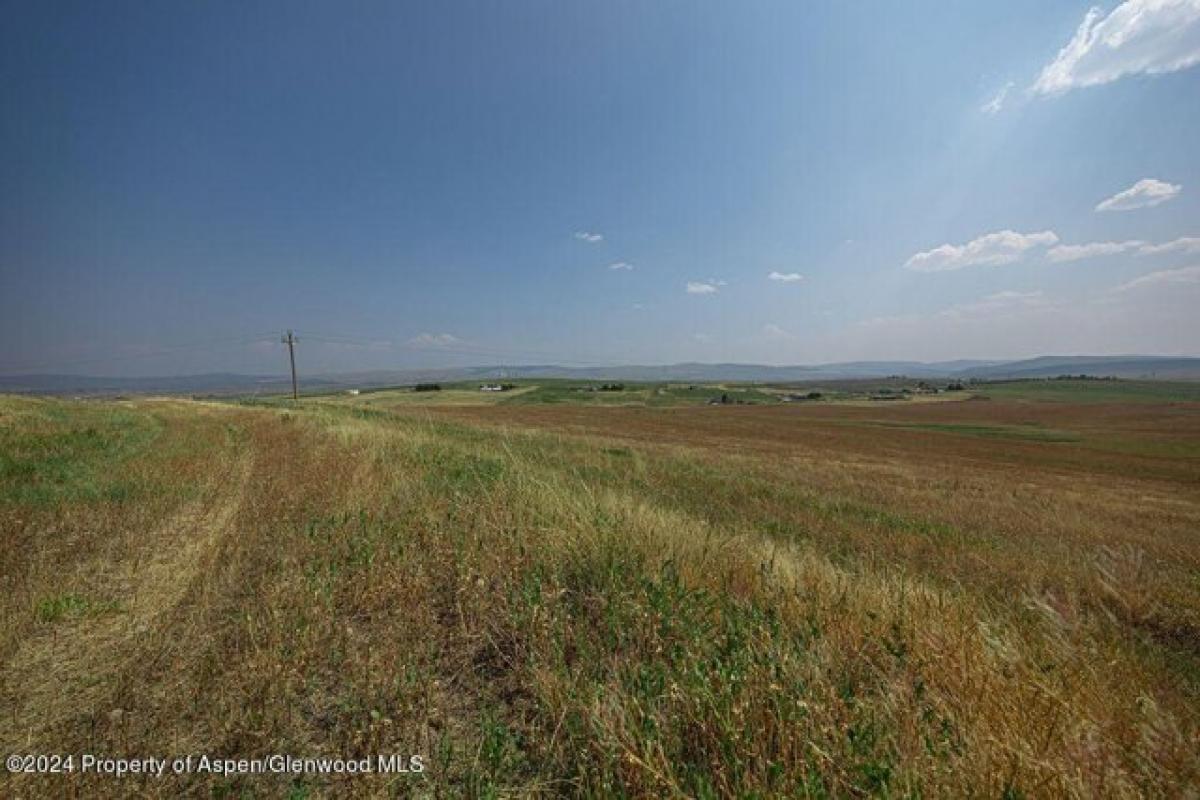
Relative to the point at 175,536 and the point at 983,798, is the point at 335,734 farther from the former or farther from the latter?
the point at 175,536

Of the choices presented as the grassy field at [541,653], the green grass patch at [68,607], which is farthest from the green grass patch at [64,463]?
the green grass patch at [68,607]

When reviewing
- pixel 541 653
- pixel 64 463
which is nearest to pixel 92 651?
pixel 541 653

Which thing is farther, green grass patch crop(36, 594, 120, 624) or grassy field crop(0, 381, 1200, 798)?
green grass patch crop(36, 594, 120, 624)

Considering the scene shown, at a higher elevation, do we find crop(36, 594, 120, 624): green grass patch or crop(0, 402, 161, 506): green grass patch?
crop(0, 402, 161, 506): green grass patch

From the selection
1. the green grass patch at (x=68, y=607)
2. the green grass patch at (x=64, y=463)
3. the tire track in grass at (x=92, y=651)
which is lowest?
the tire track in grass at (x=92, y=651)

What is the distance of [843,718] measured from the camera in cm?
231

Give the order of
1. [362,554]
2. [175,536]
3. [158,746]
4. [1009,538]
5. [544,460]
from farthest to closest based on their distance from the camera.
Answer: [544,460] → [1009,538] → [175,536] → [362,554] → [158,746]

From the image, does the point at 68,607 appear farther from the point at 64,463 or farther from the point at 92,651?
the point at 64,463

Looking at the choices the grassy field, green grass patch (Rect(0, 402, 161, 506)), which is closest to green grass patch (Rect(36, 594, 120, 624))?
the grassy field

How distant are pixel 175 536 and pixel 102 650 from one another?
9.51 ft

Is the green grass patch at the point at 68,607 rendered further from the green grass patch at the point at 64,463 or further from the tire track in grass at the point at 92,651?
the green grass patch at the point at 64,463

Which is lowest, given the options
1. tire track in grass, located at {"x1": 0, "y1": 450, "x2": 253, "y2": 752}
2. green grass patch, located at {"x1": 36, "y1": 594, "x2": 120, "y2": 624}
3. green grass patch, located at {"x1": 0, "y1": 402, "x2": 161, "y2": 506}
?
tire track in grass, located at {"x1": 0, "y1": 450, "x2": 253, "y2": 752}

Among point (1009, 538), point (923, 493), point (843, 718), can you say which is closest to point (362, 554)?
point (843, 718)

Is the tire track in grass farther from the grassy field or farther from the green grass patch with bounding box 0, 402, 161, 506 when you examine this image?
the green grass patch with bounding box 0, 402, 161, 506
